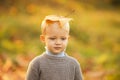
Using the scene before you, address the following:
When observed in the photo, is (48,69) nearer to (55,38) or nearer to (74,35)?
(55,38)

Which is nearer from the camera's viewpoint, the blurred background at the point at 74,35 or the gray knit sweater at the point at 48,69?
the gray knit sweater at the point at 48,69

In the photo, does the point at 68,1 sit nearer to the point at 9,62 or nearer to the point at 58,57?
the point at 9,62

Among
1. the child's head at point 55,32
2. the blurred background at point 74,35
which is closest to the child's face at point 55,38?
the child's head at point 55,32

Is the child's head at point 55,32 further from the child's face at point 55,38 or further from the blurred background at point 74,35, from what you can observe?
the blurred background at point 74,35

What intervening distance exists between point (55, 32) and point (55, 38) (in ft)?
0.17

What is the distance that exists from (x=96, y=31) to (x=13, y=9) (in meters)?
1.36

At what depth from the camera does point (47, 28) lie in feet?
15.0

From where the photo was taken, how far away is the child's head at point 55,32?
4.54 meters

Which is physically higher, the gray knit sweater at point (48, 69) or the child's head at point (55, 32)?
the child's head at point (55, 32)

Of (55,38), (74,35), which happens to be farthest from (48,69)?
(74,35)

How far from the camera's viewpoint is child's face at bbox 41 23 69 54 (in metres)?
4.54

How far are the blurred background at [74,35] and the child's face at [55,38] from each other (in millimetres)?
2327

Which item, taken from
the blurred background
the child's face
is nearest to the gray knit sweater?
the child's face

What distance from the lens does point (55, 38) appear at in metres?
4.56
